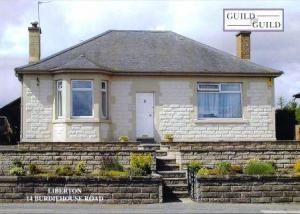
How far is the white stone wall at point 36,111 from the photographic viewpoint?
25.3 meters

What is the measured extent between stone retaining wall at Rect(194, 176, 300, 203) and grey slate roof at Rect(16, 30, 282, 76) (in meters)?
10.3

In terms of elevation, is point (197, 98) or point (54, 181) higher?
point (197, 98)

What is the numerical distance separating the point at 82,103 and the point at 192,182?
9.51 metres

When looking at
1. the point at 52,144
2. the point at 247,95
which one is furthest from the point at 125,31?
the point at 52,144

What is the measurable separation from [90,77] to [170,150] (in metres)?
5.33

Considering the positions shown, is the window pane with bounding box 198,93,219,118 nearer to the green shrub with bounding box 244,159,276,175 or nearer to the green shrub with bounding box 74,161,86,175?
the green shrub with bounding box 74,161,86,175

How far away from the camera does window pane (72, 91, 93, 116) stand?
80.6 feet

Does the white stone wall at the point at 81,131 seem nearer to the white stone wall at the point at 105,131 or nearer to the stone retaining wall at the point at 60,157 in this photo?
the white stone wall at the point at 105,131

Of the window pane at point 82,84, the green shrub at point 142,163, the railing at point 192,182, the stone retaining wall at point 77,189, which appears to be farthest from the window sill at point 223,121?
the stone retaining wall at point 77,189

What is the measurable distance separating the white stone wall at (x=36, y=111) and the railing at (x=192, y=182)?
9.90 metres

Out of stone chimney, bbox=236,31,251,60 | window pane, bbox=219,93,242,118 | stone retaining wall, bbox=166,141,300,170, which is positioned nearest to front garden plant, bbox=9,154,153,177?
stone retaining wall, bbox=166,141,300,170

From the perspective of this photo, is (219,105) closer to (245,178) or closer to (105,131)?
(105,131)

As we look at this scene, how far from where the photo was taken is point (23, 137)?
25.4m

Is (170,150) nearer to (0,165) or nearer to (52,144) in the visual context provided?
(52,144)
